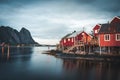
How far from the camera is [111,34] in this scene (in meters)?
47.6

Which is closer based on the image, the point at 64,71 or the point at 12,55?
the point at 64,71

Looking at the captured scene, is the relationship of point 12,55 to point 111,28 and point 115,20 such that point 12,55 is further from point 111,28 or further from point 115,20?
point 115,20

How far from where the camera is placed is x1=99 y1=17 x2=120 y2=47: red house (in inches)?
1847

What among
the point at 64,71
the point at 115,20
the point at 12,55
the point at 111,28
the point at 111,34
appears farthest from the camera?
Answer: the point at 12,55

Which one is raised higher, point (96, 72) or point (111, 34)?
point (111, 34)

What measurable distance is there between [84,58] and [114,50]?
909cm

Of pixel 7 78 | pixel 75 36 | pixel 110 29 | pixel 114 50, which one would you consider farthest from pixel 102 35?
pixel 7 78

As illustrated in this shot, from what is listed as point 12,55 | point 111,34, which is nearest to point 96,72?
point 111,34

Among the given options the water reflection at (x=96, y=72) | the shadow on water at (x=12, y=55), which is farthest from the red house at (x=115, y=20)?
the shadow on water at (x=12, y=55)

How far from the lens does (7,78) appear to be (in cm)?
2809

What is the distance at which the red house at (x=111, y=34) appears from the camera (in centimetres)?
4691

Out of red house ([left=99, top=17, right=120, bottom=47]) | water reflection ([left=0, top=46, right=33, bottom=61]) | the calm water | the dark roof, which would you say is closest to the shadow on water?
water reflection ([left=0, top=46, right=33, bottom=61])

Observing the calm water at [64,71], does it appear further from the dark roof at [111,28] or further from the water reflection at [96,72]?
the dark roof at [111,28]

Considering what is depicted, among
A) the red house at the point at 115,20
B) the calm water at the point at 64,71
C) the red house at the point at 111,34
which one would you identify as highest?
the red house at the point at 115,20
